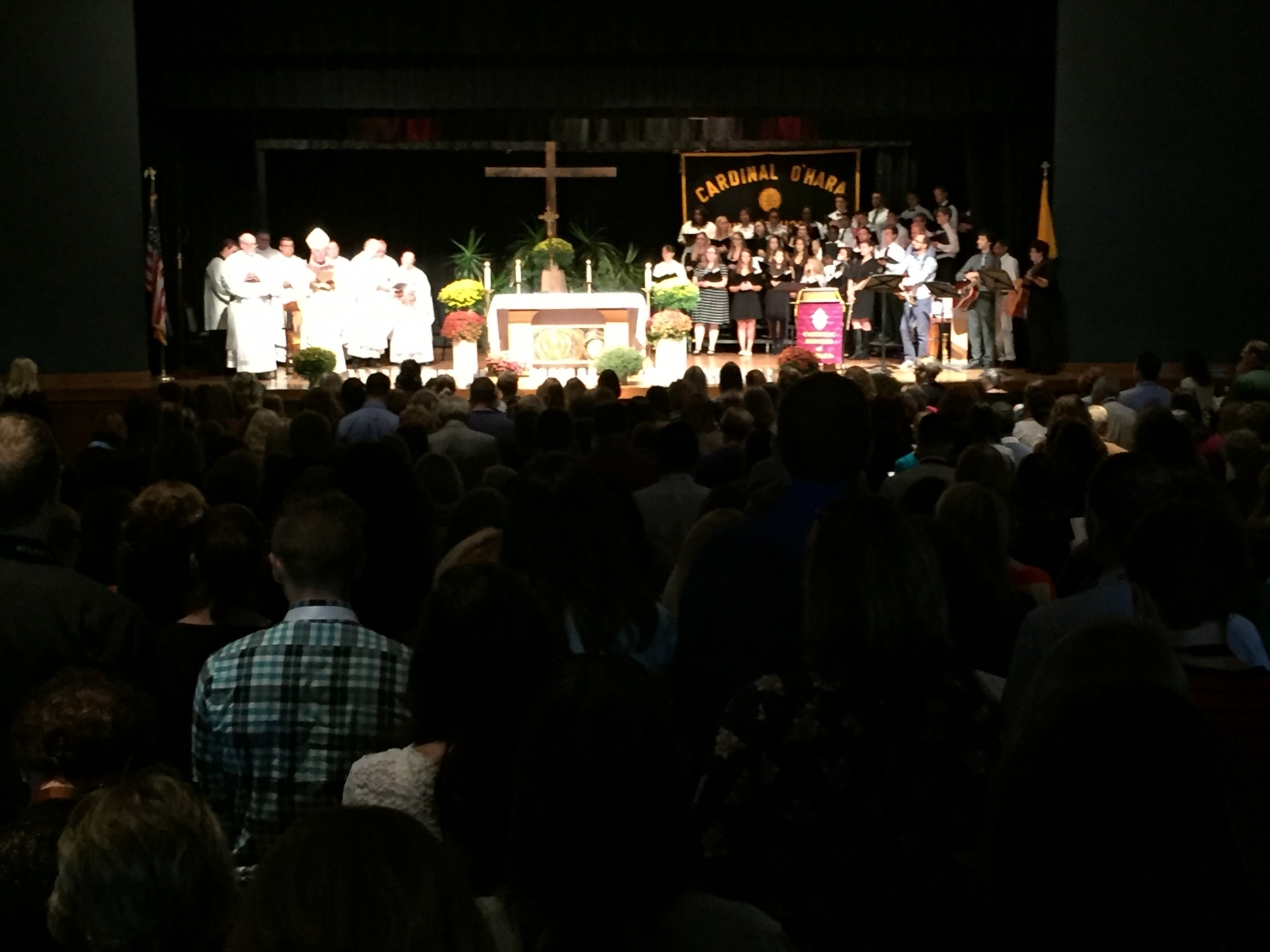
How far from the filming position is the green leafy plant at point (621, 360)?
1417cm

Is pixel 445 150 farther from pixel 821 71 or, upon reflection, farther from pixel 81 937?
pixel 81 937

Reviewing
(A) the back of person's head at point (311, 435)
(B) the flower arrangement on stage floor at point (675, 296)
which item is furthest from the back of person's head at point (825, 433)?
(B) the flower arrangement on stage floor at point (675, 296)

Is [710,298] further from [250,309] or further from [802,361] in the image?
[802,361]

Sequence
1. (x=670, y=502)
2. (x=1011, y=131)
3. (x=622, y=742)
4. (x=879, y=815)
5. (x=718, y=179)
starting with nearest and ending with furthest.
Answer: (x=622, y=742) → (x=879, y=815) → (x=670, y=502) → (x=1011, y=131) → (x=718, y=179)

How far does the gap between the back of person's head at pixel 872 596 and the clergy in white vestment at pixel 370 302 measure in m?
14.0

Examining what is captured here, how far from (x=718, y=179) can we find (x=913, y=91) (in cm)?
497

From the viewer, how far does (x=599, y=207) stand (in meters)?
20.9

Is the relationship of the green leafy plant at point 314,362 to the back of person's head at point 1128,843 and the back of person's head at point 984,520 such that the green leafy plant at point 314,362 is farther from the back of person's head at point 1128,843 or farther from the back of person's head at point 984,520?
the back of person's head at point 1128,843

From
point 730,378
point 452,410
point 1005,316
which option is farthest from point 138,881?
point 1005,316

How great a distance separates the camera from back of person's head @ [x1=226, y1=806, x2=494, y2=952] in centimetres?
140

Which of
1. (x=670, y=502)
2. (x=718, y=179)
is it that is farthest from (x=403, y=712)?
(x=718, y=179)

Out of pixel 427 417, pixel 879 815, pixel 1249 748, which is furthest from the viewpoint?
pixel 427 417

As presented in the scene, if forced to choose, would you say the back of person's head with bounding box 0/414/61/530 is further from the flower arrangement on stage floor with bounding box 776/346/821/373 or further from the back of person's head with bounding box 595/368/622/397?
the flower arrangement on stage floor with bounding box 776/346/821/373

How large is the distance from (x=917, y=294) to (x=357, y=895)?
603 inches
